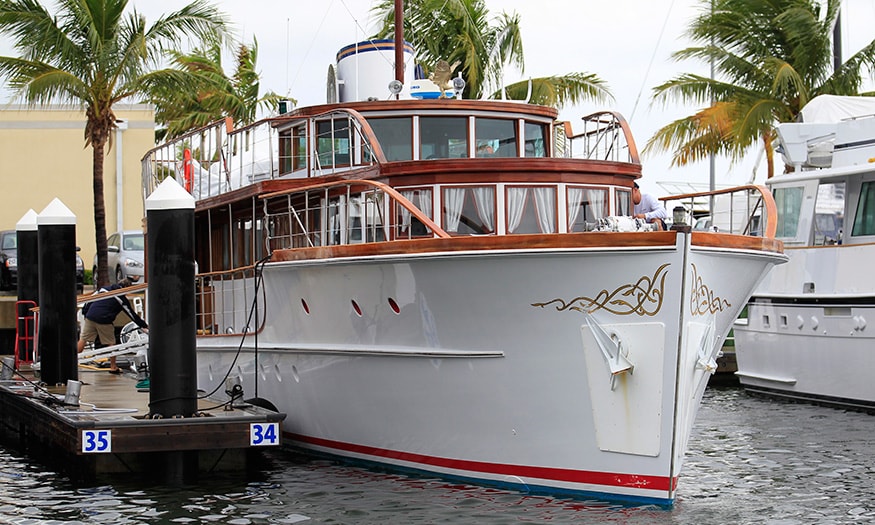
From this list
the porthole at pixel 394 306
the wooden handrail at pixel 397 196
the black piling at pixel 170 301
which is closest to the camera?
the wooden handrail at pixel 397 196

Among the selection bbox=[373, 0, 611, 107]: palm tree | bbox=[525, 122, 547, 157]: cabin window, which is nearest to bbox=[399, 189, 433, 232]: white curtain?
bbox=[525, 122, 547, 157]: cabin window

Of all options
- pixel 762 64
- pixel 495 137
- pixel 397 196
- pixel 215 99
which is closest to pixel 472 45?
pixel 762 64

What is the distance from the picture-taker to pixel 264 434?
12438mm

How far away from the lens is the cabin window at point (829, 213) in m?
19.4

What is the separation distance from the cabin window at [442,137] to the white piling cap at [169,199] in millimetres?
3054

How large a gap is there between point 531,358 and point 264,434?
2940 millimetres

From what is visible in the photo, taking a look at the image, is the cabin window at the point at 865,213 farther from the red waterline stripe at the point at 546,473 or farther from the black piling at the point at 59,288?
the black piling at the point at 59,288

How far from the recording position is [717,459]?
14.1 m

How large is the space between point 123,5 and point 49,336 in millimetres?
11259

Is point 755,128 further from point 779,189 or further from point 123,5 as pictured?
point 123,5

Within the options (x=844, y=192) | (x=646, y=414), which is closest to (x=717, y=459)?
(x=646, y=414)

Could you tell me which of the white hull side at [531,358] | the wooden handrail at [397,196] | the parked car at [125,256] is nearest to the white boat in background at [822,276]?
the white hull side at [531,358]

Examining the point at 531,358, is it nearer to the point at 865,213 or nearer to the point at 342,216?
the point at 342,216

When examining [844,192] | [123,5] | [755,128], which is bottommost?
[844,192]
